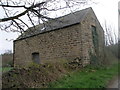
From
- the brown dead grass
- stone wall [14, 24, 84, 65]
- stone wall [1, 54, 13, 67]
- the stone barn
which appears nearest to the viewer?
the brown dead grass

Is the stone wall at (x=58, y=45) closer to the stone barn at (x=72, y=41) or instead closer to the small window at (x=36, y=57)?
the stone barn at (x=72, y=41)

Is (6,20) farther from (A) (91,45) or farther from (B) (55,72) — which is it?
(A) (91,45)

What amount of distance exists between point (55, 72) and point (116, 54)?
4441mm

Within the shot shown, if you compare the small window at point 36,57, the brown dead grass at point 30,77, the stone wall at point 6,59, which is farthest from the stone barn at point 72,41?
the brown dead grass at point 30,77

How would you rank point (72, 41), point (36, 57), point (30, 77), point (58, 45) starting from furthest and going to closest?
point (36, 57) < point (58, 45) < point (72, 41) < point (30, 77)

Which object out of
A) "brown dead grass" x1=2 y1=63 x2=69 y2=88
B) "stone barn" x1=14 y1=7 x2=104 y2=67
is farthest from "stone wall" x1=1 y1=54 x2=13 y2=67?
"brown dead grass" x1=2 y1=63 x2=69 y2=88

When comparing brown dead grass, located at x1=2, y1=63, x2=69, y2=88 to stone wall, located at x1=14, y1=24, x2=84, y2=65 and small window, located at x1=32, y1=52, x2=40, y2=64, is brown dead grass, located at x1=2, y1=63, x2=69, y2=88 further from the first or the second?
small window, located at x1=32, y1=52, x2=40, y2=64

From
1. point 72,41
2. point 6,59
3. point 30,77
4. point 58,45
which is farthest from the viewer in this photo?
point 6,59

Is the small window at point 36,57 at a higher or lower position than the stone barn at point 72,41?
lower

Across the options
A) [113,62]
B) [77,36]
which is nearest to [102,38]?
[77,36]

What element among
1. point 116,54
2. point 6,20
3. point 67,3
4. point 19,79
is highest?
point 67,3

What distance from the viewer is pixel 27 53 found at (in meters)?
22.1

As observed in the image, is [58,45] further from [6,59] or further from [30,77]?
[30,77]

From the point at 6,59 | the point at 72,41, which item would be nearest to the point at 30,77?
the point at 72,41
